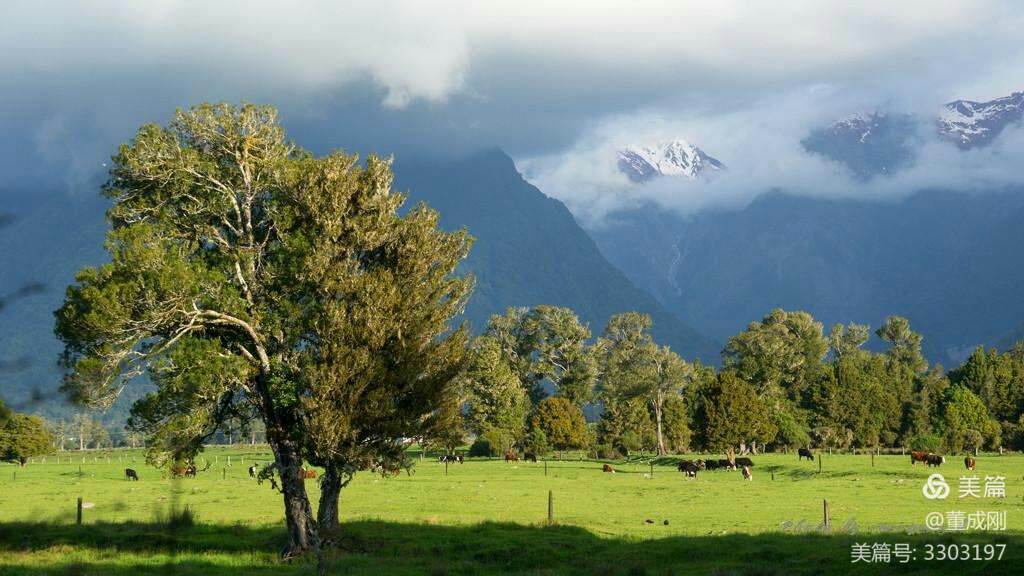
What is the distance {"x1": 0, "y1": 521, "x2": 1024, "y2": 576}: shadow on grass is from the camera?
103 ft

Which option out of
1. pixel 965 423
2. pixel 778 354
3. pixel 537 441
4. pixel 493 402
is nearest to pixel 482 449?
pixel 493 402

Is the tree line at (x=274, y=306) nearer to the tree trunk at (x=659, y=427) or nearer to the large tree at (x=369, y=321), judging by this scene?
the large tree at (x=369, y=321)

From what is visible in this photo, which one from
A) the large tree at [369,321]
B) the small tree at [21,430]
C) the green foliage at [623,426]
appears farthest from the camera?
the green foliage at [623,426]

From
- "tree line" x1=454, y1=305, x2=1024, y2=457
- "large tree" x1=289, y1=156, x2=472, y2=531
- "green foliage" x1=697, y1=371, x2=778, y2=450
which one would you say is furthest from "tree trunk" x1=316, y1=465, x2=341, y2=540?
"tree line" x1=454, y1=305, x2=1024, y2=457

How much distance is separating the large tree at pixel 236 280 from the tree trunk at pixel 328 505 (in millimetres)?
1104

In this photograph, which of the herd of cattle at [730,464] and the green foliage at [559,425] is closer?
the herd of cattle at [730,464]

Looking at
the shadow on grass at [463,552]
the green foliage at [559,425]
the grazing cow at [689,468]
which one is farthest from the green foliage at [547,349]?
the shadow on grass at [463,552]

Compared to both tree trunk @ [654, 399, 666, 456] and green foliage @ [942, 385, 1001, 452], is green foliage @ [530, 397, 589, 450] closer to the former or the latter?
tree trunk @ [654, 399, 666, 456]

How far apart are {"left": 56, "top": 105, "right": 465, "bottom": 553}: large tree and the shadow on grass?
3.30m

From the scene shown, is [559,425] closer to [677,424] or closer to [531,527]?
[677,424]

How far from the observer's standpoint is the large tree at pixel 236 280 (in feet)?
108

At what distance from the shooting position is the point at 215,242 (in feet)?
120

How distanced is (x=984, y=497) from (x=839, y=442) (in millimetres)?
84476

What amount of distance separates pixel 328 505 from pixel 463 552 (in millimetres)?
6012
